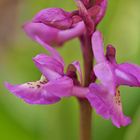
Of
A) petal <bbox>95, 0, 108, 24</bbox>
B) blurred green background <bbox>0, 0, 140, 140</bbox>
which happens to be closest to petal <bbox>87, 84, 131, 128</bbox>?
petal <bbox>95, 0, 108, 24</bbox>

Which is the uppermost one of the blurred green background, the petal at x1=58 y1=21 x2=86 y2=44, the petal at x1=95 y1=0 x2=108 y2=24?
the petal at x1=95 y1=0 x2=108 y2=24

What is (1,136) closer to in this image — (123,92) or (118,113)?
(123,92)

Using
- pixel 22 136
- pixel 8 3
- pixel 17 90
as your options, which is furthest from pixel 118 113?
pixel 8 3

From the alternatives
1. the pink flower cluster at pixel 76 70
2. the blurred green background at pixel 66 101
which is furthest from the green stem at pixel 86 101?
the blurred green background at pixel 66 101

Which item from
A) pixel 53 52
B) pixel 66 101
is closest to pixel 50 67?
pixel 53 52

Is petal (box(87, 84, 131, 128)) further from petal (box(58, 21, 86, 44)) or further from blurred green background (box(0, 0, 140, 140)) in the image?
blurred green background (box(0, 0, 140, 140))

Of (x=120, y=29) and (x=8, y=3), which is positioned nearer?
(x=120, y=29)
